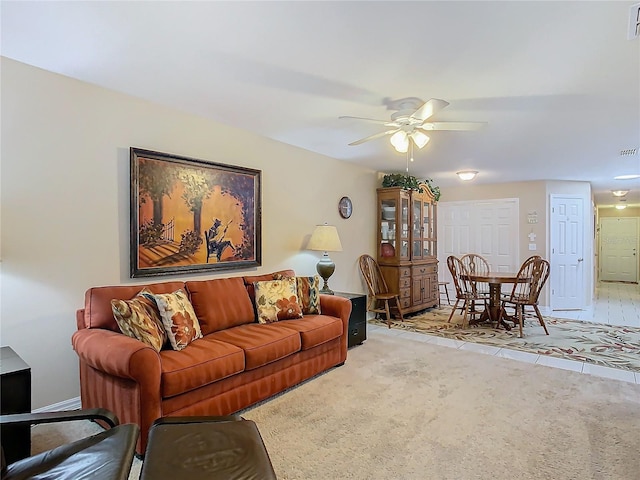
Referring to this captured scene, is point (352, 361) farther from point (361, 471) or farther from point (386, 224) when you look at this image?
point (386, 224)

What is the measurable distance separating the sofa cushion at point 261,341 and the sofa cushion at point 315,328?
0.08m

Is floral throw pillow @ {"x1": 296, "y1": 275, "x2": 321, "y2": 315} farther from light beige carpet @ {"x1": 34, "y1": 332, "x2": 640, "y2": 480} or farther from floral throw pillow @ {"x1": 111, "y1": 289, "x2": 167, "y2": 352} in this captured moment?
floral throw pillow @ {"x1": 111, "y1": 289, "x2": 167, "y2": 352}

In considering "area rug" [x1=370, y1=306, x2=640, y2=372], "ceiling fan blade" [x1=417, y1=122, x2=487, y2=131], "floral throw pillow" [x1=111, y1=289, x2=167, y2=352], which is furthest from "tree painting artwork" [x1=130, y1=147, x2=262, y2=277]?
"area rug" [x1=370, y1=306, x2=640, y2=372]

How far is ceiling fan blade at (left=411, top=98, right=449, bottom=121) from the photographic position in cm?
240

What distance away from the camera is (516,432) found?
94.3 inches

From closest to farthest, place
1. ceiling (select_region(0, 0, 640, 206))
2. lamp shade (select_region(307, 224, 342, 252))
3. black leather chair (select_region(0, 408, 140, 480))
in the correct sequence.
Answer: black leather chair (select_region(0, 408, 140, 480)) → ceiling (select_region(0, 0, 640, 206)) → lamp shade (select_region(307, 224, 342, 252))

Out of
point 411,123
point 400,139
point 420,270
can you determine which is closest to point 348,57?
point 411,123

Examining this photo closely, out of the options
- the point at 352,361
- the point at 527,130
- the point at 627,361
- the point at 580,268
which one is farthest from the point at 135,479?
the point at 580,268

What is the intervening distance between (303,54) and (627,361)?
4298 mm

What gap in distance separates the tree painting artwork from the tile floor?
222 centimetres

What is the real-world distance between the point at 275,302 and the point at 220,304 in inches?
19.9

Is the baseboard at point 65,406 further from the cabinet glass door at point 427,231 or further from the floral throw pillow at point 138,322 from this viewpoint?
the cabinet glass door at point 427,231

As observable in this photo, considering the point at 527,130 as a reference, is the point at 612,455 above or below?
below

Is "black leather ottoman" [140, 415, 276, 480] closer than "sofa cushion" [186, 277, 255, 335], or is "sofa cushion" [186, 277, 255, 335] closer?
"black leather ottoman" [140, 415, 276, 480]
